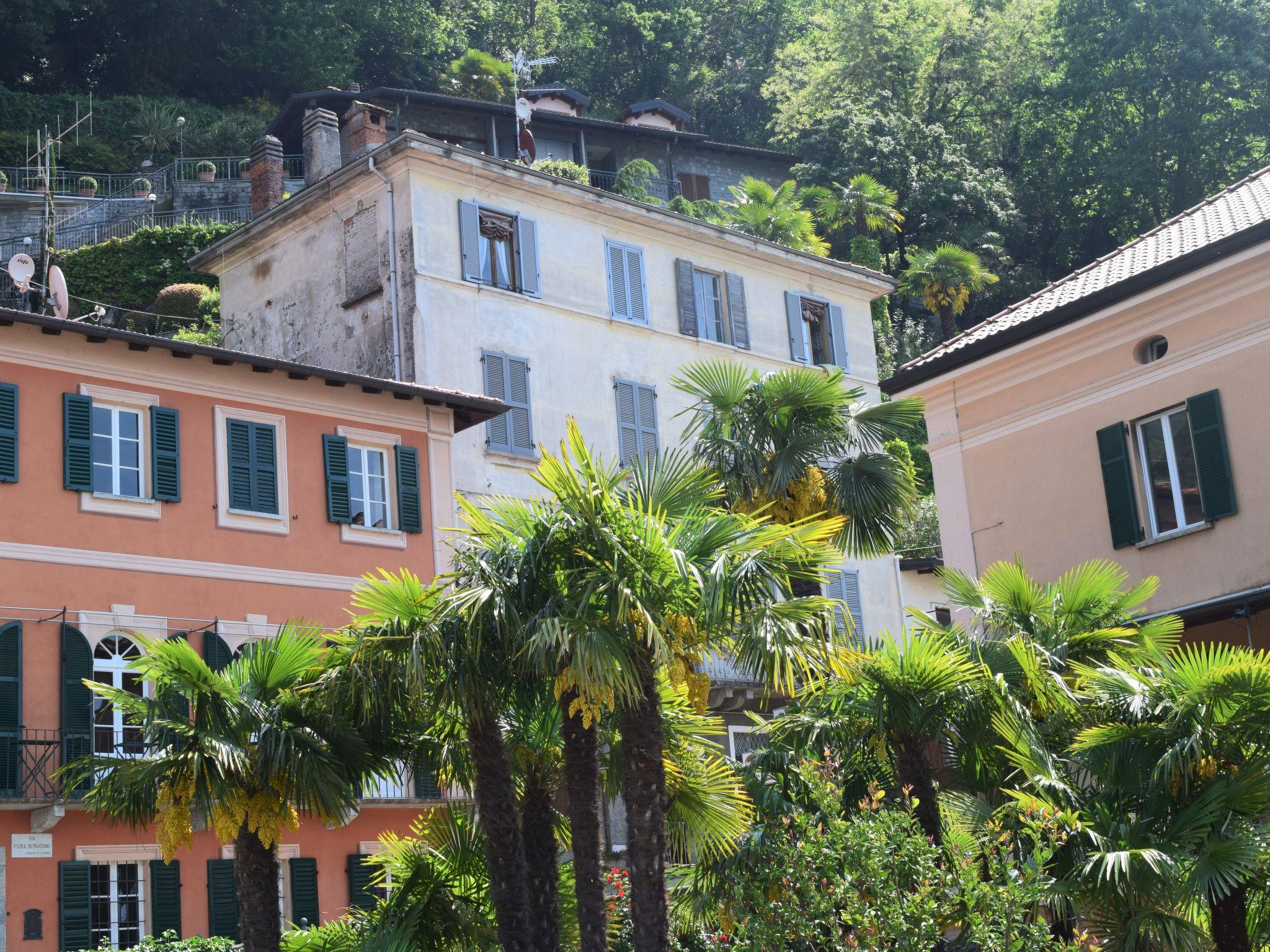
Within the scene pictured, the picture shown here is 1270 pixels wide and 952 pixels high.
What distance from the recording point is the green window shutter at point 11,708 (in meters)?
19.4

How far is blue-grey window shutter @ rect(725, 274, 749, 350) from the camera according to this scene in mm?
33812

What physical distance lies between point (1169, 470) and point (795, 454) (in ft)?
14.5

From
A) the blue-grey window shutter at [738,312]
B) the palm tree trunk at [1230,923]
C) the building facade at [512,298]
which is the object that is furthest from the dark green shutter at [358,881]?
the blue-grey window shutter at [738,312]

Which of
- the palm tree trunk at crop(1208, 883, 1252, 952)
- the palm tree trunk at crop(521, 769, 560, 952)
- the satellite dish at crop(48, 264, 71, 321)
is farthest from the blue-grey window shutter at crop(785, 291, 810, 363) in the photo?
the palm tree trunk at crop(1208, 883, 1252, 952)

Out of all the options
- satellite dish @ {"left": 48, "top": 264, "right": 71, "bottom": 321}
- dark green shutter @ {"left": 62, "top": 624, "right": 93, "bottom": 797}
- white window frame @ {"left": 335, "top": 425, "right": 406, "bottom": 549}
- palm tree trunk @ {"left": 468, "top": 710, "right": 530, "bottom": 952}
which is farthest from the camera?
satellite dish @ {"left": 48, "top": 264, "right": 71, "bottom": 321}

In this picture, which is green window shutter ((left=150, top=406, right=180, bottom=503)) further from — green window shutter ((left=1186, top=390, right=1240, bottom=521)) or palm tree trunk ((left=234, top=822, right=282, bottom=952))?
green window shutter ((left=1186, top=390, right=1240, bottom=521))

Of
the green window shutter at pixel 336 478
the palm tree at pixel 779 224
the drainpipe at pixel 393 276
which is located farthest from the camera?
the palm tree at pixel 779 224

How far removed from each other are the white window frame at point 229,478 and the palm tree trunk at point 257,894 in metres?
8.02

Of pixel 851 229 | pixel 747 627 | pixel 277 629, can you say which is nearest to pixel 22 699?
pixel 277 629

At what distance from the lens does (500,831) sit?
549 inches

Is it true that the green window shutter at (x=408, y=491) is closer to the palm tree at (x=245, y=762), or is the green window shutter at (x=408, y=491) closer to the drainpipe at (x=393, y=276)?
the drainpipe at (x=393, y=276)

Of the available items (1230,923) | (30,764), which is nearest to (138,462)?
(30,764)

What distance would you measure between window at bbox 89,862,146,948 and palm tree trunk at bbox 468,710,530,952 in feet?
25.2

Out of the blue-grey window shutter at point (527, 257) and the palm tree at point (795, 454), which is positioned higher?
the blue-grey window shutter at point (527, 257)
